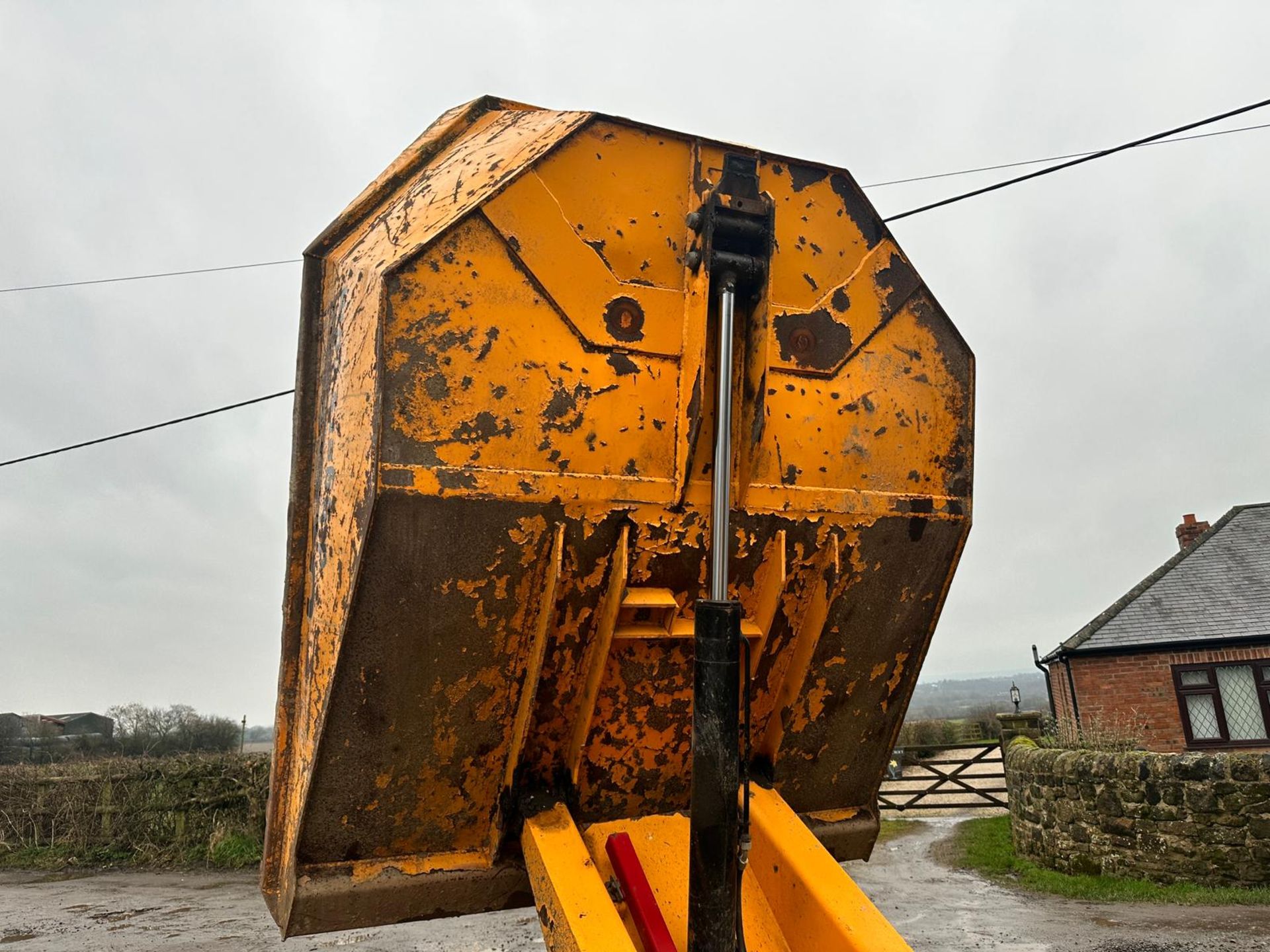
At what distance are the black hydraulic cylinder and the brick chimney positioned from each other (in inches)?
809

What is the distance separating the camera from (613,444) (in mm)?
1995

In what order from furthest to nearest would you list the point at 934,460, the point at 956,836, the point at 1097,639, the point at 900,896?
the point at 1097,639, the point at 956,836, the point at 900,896, the point at 934,460

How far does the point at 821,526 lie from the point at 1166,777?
8.87 m

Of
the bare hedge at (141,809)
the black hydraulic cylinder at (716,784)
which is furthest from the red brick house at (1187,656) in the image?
the black hydraulic cylinder at (716,784)

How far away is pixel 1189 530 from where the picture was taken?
18.6 metres

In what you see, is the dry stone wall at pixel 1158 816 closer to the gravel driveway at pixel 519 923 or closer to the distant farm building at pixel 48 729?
the gravel driveway at pixel 519 923

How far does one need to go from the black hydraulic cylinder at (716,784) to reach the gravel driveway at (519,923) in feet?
17.8

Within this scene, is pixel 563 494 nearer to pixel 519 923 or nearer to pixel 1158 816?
pixel 519 923

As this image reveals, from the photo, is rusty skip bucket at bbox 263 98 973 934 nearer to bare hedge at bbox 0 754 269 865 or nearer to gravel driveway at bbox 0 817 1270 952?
gravel driveway at bbox 0 817 1270 952

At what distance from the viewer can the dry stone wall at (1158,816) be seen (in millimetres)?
8305

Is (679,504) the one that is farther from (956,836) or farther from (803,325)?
(956,836)

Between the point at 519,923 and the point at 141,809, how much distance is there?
767 centimetres

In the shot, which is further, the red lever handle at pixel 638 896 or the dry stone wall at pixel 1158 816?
the dry stone wall at pixel 1158 816

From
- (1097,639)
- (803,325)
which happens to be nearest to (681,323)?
(803,325)
